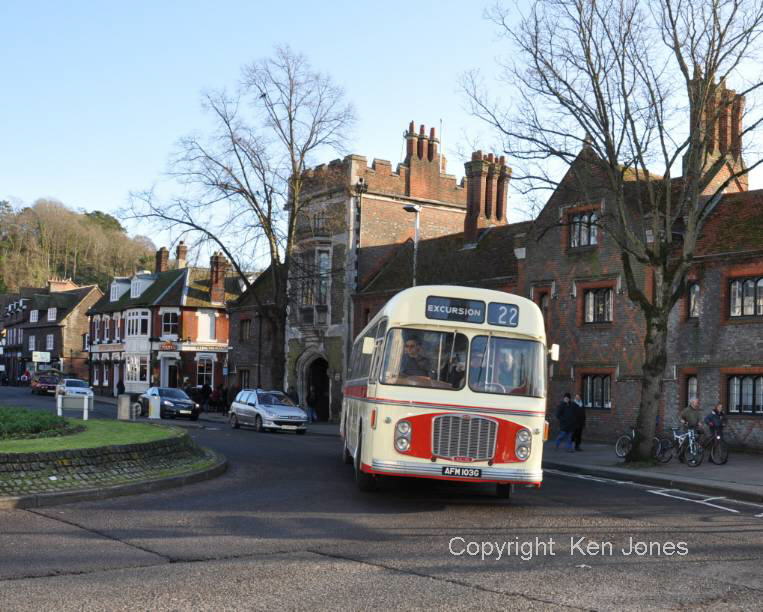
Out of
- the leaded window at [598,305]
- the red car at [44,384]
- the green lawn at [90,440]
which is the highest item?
the leaded window at [598,305]

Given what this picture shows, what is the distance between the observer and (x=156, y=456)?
16.6 meters

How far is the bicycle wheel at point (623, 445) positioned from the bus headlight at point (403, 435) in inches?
476

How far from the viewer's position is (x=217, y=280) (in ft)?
226

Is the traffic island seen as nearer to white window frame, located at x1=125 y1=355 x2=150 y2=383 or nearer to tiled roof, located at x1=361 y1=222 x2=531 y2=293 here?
tiled roof, located at x1=361 y1=222 x2=531 y2=293

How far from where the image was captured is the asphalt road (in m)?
7.48

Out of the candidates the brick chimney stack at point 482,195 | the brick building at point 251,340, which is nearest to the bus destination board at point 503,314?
the brick chimney stack at point 482,195

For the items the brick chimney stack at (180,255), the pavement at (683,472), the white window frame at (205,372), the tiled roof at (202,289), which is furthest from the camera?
the brick chimney stack at (180,255)

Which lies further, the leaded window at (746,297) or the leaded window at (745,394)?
the leaded window at (746,297)

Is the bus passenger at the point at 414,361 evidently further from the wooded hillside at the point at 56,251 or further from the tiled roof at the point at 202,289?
the wooded hillside at the point at 56,251

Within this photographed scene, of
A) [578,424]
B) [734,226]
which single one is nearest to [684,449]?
[578,424]

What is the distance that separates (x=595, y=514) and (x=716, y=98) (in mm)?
14386

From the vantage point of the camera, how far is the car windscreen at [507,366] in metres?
13.3

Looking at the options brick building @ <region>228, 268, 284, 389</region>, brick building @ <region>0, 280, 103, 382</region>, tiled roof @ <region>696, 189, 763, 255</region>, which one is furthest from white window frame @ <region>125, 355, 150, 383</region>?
tiled roof @ <region>696, 189, 763, 255</region>

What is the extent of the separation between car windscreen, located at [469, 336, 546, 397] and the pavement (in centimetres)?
574
